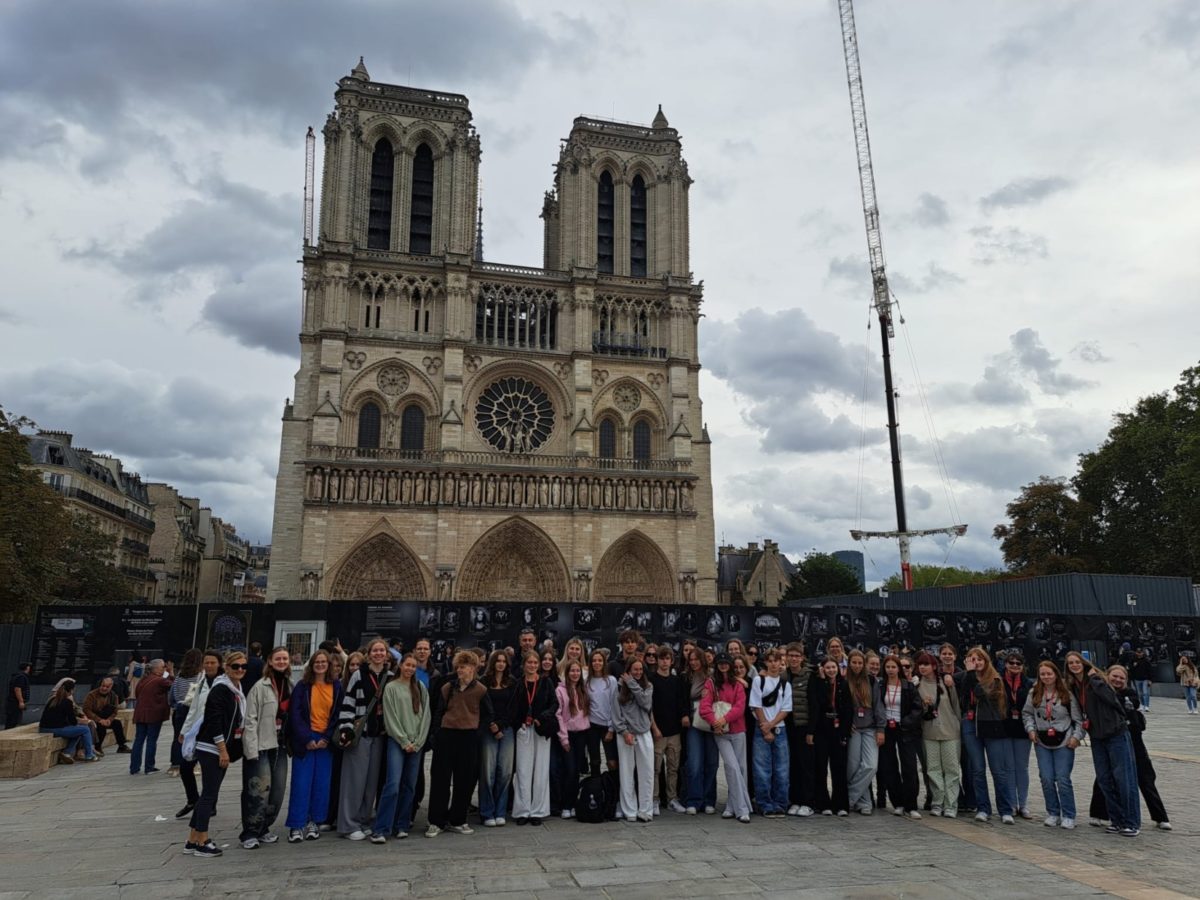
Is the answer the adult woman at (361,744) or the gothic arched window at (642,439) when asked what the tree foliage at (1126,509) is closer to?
the gothic arched window at (642,439)

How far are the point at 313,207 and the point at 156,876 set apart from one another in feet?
137

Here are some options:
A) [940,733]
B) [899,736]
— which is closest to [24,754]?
[899,736]

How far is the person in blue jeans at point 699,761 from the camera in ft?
26.3

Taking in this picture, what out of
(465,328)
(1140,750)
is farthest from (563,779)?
(465,328)

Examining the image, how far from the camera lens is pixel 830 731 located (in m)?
7.97

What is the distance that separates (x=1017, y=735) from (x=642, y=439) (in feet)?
98.5

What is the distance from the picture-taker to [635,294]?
1496 inches

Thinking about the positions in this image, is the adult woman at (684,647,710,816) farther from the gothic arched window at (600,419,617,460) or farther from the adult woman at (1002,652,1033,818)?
the gothic arched window at (600,419,617,460)

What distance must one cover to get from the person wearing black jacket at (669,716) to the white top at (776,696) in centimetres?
66

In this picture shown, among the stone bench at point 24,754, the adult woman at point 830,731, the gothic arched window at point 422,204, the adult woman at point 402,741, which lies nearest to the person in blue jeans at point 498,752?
the adult woman at point 402,741

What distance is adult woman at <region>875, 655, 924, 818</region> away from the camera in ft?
26.1

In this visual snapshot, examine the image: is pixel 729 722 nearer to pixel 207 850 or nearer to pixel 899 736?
pixel 899 736

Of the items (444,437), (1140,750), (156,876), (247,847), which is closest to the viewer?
(156,876)

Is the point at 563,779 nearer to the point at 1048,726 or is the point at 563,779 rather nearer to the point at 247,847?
the point at 247,847
